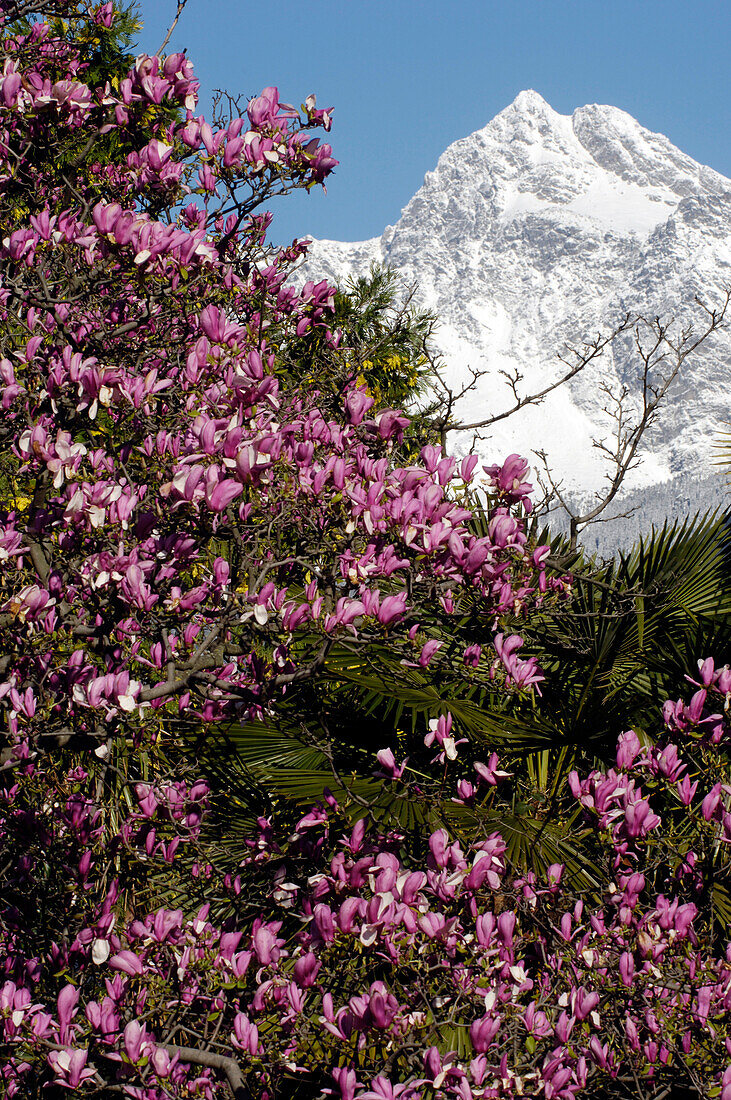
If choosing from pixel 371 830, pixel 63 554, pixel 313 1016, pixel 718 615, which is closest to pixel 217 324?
pixel 63 554

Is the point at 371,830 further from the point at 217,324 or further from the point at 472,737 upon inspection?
the point at 217,324

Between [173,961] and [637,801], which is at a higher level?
[637,801]

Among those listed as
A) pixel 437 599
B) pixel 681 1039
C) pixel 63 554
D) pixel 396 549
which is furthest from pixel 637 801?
pixel 63 554

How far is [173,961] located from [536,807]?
1.69 metres

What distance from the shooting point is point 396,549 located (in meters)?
2.65

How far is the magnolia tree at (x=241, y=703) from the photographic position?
233 centimetres

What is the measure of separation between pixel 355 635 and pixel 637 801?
3.14 feet

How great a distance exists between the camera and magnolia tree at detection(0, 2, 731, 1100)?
7.63 feet

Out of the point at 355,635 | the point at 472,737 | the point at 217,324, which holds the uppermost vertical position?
the point at 217,324

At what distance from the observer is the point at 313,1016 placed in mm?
2381

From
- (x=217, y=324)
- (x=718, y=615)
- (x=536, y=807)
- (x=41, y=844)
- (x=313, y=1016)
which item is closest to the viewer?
(x=313, y=1016)

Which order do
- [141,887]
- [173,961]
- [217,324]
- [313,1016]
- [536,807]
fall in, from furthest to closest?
[536,807] < [141,887] < [217,324] < [173,961] < [313,1016]

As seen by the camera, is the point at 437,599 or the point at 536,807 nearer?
the point at 437,599

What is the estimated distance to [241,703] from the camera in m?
2.77
